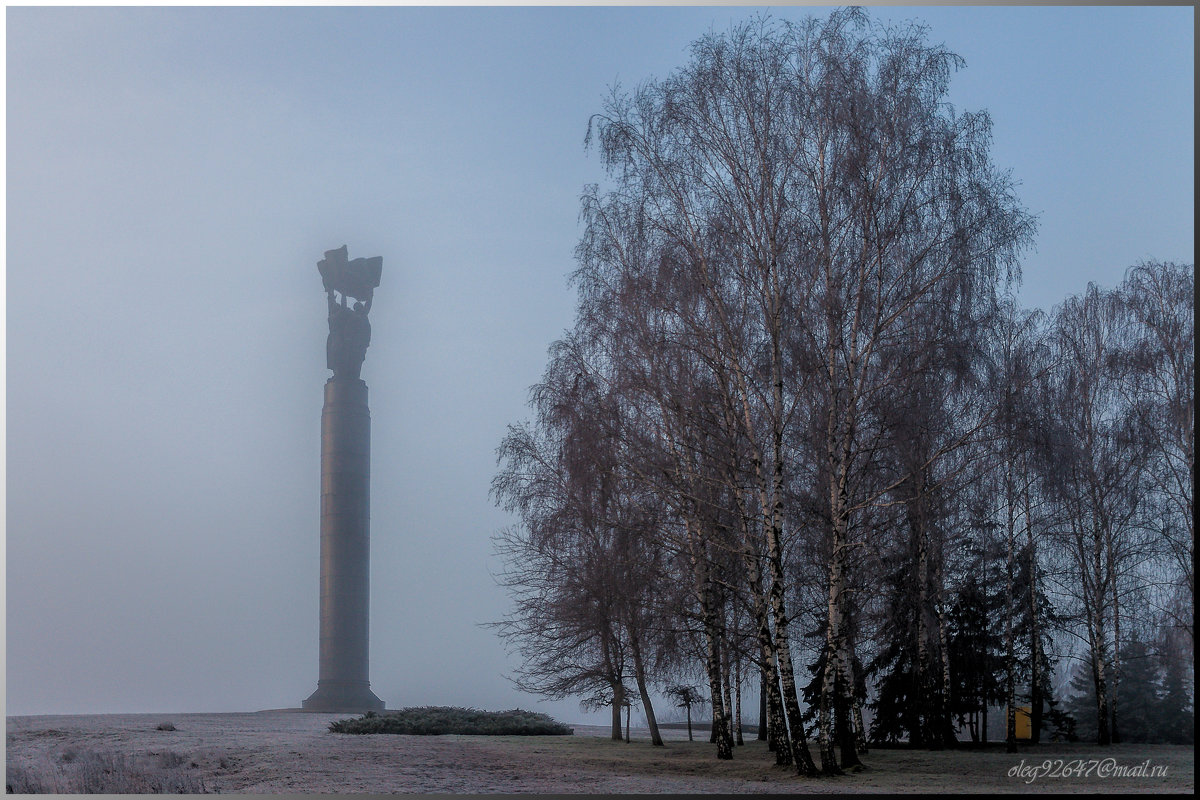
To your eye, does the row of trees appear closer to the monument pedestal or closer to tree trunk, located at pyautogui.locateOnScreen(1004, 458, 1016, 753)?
tree trunk, located at pyautogui.locateOnScreen(1004, 458, 1016, 753)

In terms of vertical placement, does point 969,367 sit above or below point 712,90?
below

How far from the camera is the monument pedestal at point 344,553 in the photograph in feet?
132

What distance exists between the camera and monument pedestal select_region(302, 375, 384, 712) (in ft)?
132

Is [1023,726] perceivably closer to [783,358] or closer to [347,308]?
[783,358]

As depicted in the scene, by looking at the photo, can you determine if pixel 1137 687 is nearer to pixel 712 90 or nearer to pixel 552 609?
pixel 552 609

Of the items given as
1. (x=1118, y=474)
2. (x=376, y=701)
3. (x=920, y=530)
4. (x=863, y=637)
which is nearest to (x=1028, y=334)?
(x=1118, y=474)

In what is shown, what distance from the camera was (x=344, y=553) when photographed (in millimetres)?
41250

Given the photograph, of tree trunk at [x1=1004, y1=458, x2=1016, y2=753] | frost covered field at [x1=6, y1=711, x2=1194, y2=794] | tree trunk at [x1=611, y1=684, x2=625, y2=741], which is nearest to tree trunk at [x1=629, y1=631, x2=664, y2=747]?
tree trunk at [x1=611, y1=684, x2=625, y2=741]

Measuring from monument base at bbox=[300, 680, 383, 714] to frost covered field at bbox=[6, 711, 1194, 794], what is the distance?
16.3 meters

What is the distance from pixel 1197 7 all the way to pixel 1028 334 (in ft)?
31.4

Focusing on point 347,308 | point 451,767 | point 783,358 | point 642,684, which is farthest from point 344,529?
point 783,358

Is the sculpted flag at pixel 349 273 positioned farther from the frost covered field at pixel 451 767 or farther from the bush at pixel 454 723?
the frost covered field at pixel 451 767

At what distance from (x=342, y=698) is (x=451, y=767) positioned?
23.4 m

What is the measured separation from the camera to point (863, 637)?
2348 cm
